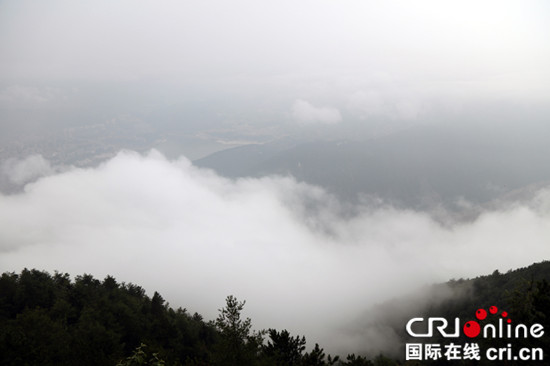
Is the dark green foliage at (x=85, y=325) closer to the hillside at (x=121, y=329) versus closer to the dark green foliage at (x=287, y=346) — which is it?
the hillside at (x=121, y=329)

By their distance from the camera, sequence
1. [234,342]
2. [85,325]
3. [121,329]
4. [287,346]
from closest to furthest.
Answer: [234,342] < [287,346] < [85,325] < [121,329]

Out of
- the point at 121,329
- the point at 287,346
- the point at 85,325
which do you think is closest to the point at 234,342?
the point at 287,346

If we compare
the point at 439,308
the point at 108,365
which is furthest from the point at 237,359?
the point at 439,308

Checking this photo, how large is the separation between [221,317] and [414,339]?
88591 mm

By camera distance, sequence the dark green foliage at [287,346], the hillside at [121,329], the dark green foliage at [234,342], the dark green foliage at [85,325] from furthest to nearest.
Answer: the dark green foliage at [287,346]
the dark green foliage at [85,325]
the hillside at [121,329]
the dark green foliage at [234,342]

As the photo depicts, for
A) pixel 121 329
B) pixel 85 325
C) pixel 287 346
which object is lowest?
pixel 121 329

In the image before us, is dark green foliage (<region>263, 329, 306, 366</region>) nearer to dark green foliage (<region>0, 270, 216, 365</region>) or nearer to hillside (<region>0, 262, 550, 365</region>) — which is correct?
hillside (<region>0, 262, 550, 365</region>)

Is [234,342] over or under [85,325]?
over

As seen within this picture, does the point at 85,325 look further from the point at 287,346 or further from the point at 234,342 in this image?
the point at 234,342

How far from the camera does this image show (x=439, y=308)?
115m

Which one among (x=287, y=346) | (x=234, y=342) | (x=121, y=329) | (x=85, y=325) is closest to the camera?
(x=234, y=342)

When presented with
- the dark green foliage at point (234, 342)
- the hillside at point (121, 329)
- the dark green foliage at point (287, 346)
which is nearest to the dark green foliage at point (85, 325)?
the hillside at point (121, 329)

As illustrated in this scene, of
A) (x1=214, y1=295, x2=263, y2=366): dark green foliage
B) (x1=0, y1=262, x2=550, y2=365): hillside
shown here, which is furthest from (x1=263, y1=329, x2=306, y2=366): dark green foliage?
(x1=214, y1=295, x2=263, y2=366): dark green foliage

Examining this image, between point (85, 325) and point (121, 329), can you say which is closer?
point (85, 325)
